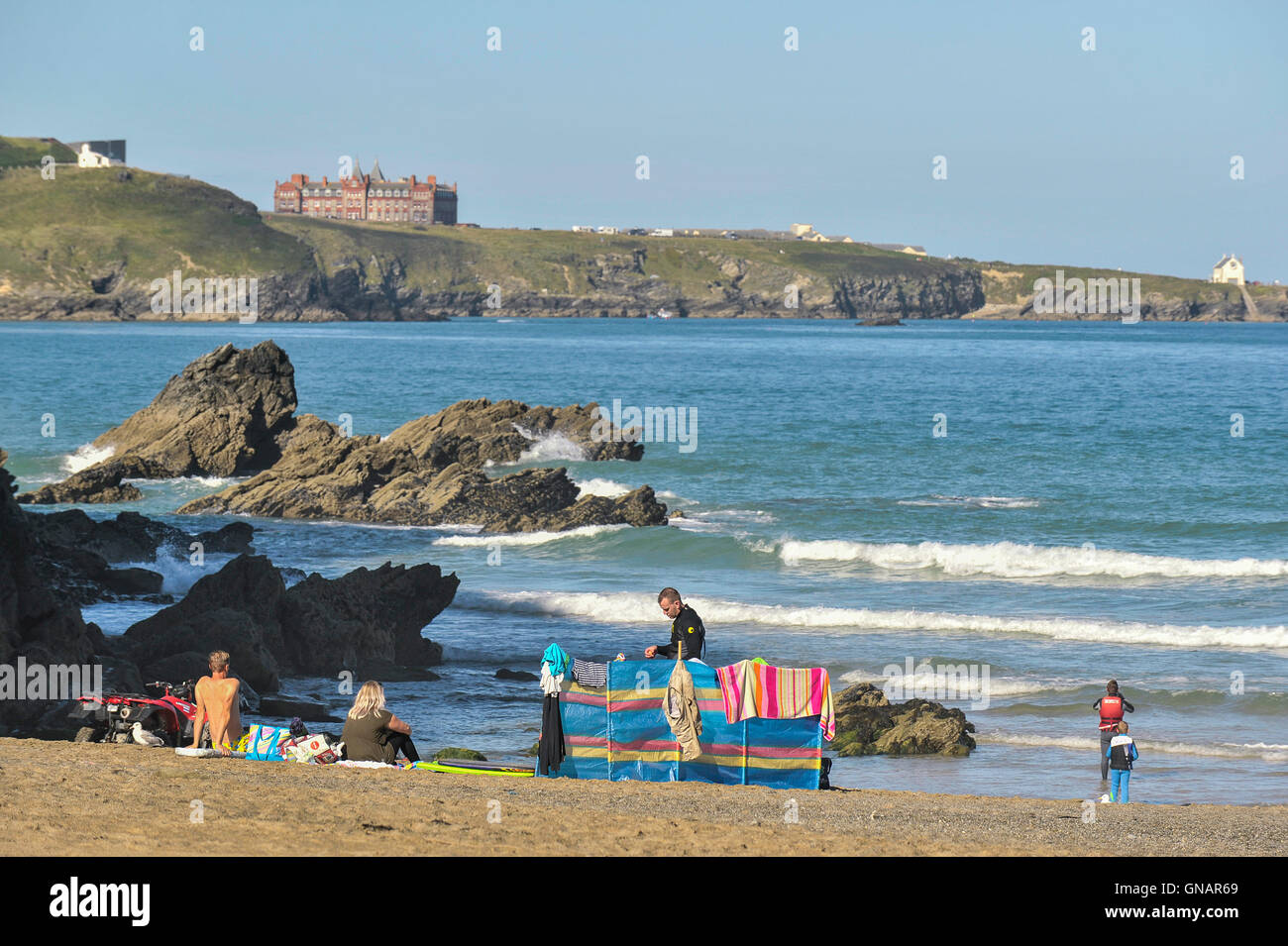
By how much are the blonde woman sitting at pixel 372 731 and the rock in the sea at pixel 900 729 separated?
558cm

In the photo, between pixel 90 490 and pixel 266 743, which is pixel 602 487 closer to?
pixel 90 490

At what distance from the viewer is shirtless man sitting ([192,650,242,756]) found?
12.4 meters

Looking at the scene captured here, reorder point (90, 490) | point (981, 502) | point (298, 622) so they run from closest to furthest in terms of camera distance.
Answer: point (298, 622) < point (90, 490) < point (981, 502)

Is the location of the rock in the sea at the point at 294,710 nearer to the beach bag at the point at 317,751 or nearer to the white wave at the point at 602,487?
the beach bag at the point at 317,751

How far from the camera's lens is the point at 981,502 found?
39.6m

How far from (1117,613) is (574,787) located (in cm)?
1525

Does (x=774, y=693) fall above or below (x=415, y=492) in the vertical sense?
above

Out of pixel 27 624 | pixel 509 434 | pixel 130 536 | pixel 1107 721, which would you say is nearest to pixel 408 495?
pixel 130 536

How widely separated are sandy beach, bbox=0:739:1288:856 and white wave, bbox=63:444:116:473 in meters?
35.7

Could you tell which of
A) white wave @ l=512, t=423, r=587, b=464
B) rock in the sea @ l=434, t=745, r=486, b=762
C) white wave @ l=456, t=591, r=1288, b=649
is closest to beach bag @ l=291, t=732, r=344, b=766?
rock in the sea @ l=434, t=745, r=486, b=762

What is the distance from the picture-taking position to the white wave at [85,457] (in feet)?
150

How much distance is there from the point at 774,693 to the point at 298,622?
28.9 feet

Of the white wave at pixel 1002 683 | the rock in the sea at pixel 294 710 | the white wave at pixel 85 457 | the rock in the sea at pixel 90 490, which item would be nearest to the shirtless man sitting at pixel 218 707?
the rock in the sea at pixel 294 710
